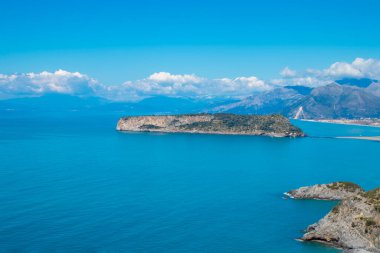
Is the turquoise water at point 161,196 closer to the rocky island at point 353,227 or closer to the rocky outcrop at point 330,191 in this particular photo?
the rocky island at point 353,227

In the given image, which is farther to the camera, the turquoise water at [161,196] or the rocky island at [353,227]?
the turquoise water at [161,196]

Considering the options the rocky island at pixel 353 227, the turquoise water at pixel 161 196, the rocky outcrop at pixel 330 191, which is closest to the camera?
the rocky island at pixel 353 227

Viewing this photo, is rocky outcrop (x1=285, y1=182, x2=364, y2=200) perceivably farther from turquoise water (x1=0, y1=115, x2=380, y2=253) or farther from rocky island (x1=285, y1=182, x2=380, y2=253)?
rocky island (x1=285, y1=182, x2=380, y2=253)

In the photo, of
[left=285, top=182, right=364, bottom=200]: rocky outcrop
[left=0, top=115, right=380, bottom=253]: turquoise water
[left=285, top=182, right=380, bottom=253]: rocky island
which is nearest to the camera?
[left=285, top=182, right=380, bottom=253]: rocky island

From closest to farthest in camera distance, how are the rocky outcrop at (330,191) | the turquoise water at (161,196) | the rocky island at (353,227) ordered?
the rocky island at (353,227) < the turquoise water at (161,196) < the rocky outcrop at (330,191)

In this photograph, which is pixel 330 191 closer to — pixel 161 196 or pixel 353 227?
pixel 353 227

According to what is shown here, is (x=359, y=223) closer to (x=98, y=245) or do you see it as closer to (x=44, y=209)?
(x=98, y=245)

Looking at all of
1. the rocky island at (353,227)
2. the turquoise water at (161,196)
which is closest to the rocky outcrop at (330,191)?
the turquoise water at (161,196)

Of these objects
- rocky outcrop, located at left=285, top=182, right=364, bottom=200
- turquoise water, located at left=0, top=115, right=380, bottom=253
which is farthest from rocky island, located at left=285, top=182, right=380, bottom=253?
rocky outcrop, located at left=285, top=182, right=364, bottom=200

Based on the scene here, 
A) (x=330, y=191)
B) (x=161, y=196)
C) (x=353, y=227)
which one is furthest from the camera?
(x=161, y=196)

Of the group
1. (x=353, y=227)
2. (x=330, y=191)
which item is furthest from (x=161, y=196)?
(x=353, y=227)
